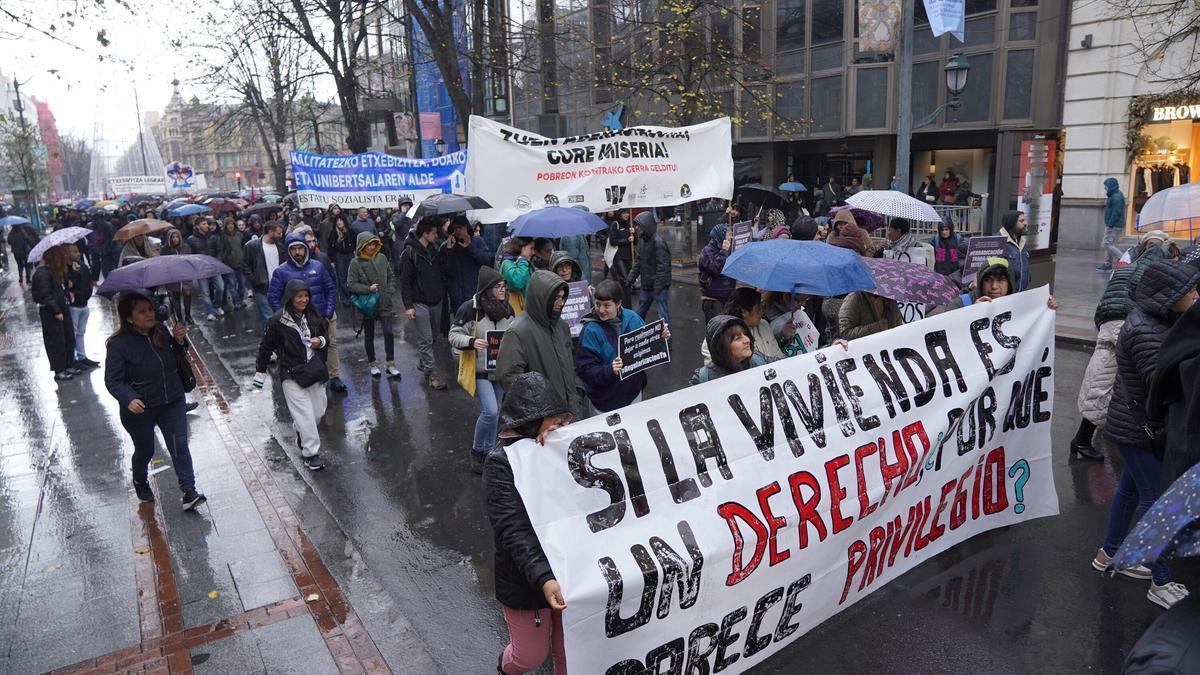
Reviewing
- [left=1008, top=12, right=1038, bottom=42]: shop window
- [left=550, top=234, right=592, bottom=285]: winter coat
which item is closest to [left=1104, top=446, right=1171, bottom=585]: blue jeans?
→ [left=550, top=234, right=592, bottom=285]: winter coat

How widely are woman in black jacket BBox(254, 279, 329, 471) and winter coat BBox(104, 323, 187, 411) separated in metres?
0.84

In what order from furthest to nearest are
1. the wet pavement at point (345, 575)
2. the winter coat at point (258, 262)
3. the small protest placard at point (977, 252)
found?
1. the winter coat at point (258, 262)
2. the small protest placard at point (977, 252)
3. the wet pavement at point (345, 575)

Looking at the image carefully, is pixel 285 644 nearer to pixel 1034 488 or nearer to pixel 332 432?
pixel 332 432

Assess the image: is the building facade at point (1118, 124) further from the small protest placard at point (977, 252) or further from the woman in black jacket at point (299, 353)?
the woman in black jacket at point (299, 353)

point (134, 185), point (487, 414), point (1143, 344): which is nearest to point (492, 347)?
point (487, 414)

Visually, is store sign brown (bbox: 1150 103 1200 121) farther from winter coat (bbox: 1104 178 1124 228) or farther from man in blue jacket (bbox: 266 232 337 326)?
man in blue jacket (bbox: 266 232 337 326)

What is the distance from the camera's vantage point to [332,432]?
27.5 feet

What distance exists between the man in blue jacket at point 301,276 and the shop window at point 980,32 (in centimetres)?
1886

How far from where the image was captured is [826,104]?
2445cm

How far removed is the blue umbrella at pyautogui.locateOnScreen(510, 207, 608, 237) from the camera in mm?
8109

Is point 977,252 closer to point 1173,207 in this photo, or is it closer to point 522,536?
point 1173,207

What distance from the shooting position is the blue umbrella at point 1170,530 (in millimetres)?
1889

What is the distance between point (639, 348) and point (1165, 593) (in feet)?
10.6

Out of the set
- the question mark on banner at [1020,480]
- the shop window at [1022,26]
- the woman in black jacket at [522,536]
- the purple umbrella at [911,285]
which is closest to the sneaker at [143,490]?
the woman in black jacket at [522,536]
